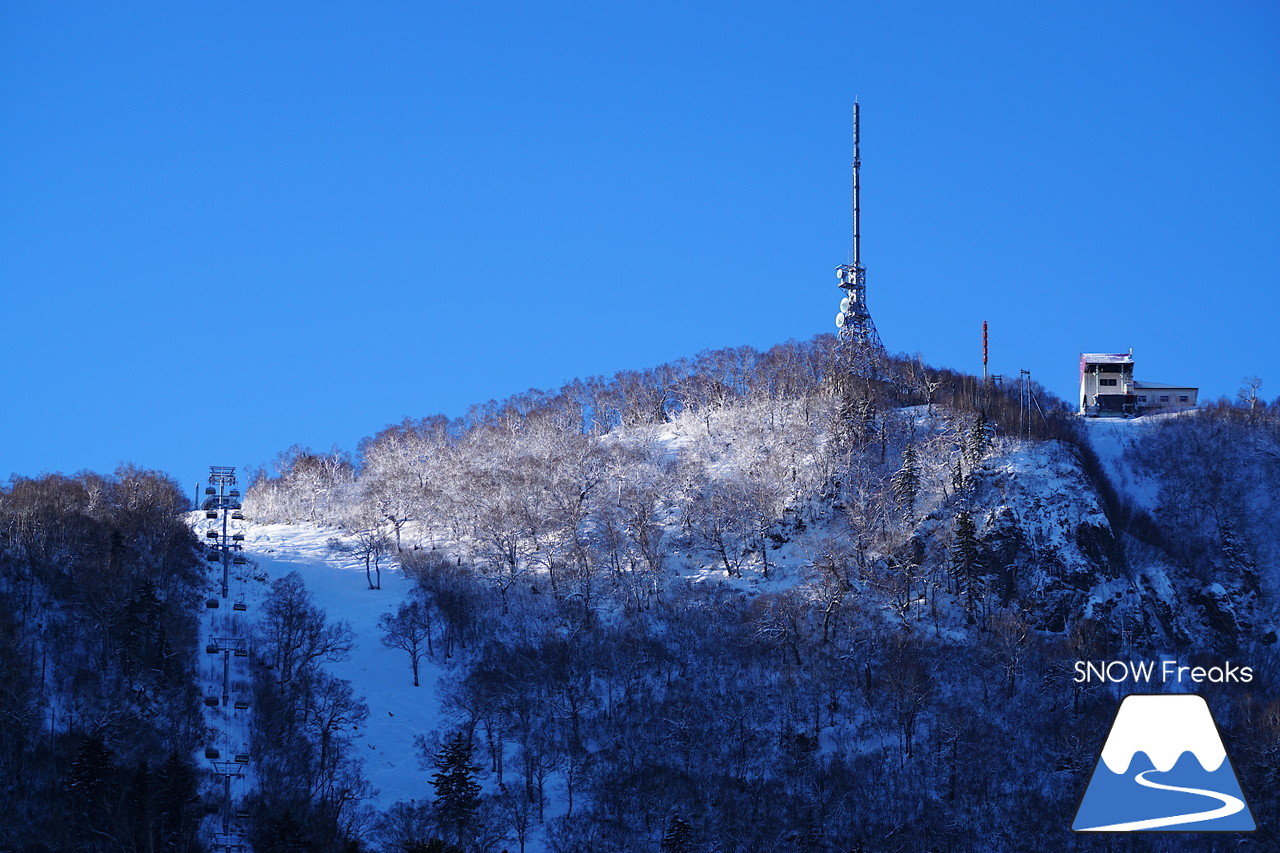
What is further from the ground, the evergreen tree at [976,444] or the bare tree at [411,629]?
the evergreen tree at [976,444]

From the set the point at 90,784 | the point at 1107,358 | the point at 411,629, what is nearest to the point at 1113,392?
the point at 1107,358

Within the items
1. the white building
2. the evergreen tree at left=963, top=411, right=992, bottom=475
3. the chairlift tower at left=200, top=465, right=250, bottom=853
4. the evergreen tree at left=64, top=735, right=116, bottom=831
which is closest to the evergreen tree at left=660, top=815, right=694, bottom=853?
the chairlift tower at left=200, top=465, right=250, bottom=853

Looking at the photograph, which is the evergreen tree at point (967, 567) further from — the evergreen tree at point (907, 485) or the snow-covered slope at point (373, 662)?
the snow-covered slope at point (373, 662)

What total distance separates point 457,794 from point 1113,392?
82.2 m

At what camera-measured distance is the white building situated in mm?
133125

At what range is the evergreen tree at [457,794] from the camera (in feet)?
→ 249

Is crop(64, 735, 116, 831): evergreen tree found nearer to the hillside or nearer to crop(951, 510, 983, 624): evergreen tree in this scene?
the hillside

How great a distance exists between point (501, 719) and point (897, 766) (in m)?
24.1

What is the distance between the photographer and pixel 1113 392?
13388 centimetres

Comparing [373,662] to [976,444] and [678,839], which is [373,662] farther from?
[976,444]

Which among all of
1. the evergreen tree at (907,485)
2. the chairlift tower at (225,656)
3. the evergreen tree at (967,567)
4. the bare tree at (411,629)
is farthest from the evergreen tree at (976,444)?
the chairlift tower at (225,656)

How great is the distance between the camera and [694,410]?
139m
